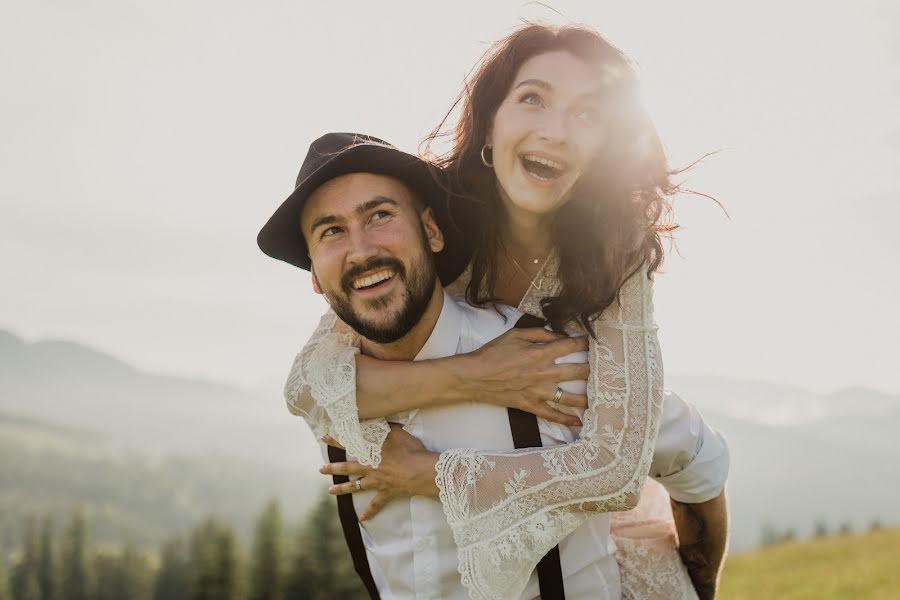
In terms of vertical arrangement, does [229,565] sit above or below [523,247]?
below

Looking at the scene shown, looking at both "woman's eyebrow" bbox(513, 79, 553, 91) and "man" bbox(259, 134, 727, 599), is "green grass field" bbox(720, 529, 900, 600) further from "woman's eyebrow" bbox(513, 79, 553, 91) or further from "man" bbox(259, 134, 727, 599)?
"woman's eyebrow" bbox(513, 79, 553, 91)

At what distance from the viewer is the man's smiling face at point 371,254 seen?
12.9ft

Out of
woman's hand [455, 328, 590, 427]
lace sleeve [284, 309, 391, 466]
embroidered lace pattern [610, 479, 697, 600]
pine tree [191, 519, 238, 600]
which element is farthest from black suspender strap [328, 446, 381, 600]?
pine tree [191, 519, 238, 600]

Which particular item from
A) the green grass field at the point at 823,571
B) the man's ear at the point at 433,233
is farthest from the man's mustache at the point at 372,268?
the green grass field at the point at 823,571

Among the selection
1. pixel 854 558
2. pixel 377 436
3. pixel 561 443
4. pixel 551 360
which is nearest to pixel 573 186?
pixel 551 360

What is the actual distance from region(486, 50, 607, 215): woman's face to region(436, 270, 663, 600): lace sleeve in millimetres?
894

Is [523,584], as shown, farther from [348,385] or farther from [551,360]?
[348,385]

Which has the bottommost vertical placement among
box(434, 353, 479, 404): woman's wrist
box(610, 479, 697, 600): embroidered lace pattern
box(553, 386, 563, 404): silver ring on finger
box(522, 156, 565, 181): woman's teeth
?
box(610, 479, 697, 600): embroidered lace pattern

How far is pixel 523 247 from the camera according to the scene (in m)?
4.41

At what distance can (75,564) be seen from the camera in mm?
66812

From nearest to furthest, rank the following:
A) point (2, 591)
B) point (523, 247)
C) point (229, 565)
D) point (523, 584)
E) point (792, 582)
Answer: point (523, 584), point (523, 247), point (792, 582), point (229, 565), point (2, 591)

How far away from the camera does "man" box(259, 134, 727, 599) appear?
3777 mm

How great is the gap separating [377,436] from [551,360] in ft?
3.22

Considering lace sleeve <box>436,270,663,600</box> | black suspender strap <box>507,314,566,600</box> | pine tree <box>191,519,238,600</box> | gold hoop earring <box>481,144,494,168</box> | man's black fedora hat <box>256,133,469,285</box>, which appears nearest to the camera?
lace sleeve <box>436,270,663,600</box>
